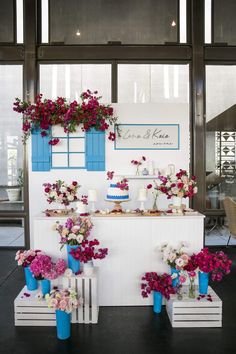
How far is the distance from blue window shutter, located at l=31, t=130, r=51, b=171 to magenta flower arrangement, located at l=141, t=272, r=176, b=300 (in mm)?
2207

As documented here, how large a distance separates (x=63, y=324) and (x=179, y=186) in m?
1.63

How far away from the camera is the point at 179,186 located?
3303 millimetres

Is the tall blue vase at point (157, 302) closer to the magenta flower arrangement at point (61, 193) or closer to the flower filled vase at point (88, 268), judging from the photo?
the flower filled vase at point (88, 268)

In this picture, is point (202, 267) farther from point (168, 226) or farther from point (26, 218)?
point (26, 218)

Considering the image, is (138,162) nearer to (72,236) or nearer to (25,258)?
(72,236)

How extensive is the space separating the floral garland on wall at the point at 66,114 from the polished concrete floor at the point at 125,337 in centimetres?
225

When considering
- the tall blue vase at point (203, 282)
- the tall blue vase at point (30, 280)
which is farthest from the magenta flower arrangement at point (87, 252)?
the tall blue vase at point (203, 282)

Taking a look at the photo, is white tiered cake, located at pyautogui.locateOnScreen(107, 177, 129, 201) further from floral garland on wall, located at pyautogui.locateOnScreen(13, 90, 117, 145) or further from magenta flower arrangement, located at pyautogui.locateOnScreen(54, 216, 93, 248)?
floral garland on wall, located at pyautogui.locateOnScreen(13, 90, 117, 145)

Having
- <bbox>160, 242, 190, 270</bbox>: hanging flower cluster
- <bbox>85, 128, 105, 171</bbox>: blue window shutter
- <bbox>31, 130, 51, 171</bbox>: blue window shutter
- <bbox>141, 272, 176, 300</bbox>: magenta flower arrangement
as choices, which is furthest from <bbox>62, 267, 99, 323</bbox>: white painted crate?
<bbox>31, 130, 51, 171</bbox>: blue window shutter

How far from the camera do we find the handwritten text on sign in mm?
4520

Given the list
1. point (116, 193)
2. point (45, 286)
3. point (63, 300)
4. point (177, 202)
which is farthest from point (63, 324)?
point (177, 202)

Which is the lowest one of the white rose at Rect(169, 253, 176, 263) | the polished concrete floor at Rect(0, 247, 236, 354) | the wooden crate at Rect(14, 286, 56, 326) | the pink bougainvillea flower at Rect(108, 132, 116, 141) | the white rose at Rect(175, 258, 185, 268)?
the polished concrete floor at Rect(0, 247, 236, 354)

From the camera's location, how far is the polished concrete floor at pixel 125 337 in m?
2.42

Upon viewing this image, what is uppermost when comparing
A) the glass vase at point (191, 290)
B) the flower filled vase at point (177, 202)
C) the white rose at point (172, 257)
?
the flower filled vase at point (177, 202)
